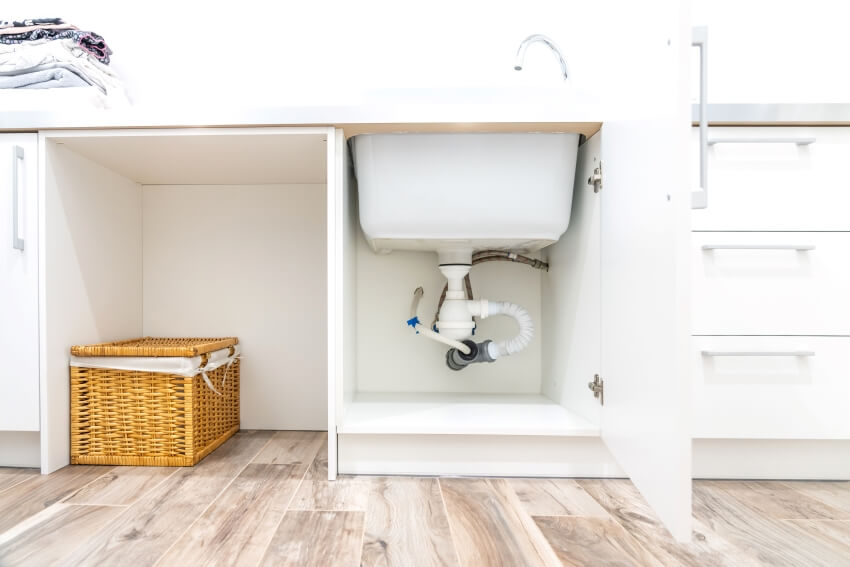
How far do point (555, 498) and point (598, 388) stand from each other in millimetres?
234

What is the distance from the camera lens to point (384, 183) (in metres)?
1.09

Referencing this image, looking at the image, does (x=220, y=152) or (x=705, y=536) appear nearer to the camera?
(x=705, y=536)

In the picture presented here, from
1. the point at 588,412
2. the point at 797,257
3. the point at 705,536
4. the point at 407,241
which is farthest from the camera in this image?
the point at 407,241

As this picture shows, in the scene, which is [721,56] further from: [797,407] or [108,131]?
[108,131]

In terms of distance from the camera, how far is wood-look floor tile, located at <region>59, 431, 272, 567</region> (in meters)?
0.73

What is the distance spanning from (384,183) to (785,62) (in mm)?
1341

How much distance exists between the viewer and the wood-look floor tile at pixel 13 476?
1.00 meters

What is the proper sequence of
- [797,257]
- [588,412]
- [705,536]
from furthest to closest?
[588,412] → [797,257] → [705,536]

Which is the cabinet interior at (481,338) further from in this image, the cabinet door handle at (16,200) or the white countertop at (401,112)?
the cabinet door handle at (16,200)

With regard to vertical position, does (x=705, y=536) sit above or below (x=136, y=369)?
below

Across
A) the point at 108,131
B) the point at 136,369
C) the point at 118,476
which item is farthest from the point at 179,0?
the point at 118,476

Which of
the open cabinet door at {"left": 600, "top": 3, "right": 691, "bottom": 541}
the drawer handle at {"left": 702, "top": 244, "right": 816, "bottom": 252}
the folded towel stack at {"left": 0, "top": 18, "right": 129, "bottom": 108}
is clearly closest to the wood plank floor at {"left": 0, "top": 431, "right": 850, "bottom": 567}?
the open cabinet door at {"left": 600, "top": 3, "right": 691, "bottom": 541}

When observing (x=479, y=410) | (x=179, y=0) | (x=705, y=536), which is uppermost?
(x=179, y=0)

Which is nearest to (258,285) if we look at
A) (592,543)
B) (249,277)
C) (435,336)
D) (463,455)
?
(249,277)
